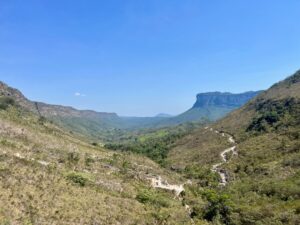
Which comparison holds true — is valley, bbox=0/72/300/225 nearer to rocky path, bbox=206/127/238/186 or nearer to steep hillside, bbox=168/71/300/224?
steep hillside, bbox=168/71/300/224

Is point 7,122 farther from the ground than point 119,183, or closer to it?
farther from the ground

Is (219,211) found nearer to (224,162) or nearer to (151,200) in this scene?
(151,200)

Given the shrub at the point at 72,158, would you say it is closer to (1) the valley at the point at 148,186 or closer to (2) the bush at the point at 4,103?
(1) the valley at the point at 148,186

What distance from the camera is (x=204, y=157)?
108625mm

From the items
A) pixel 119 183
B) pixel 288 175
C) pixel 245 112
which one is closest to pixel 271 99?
pixel 245 112

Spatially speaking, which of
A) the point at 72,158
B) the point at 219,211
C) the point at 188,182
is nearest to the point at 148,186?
the point at 219,211

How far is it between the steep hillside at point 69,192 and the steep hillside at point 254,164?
29.6 feet

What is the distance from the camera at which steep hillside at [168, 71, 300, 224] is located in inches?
1969

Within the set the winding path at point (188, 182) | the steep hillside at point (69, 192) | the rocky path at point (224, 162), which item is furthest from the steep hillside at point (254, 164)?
the steep hillside at point (69, 192)

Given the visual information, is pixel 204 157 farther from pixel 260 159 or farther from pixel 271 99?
pixel 271 99

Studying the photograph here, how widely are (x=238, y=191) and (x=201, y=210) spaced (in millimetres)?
16738

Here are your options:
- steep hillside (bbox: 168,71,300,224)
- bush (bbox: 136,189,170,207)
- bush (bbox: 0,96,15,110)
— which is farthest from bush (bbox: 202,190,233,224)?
bush (bbox: 0,96,15,110)

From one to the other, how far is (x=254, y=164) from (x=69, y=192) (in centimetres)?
5533

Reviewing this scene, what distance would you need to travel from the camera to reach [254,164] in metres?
85.3
